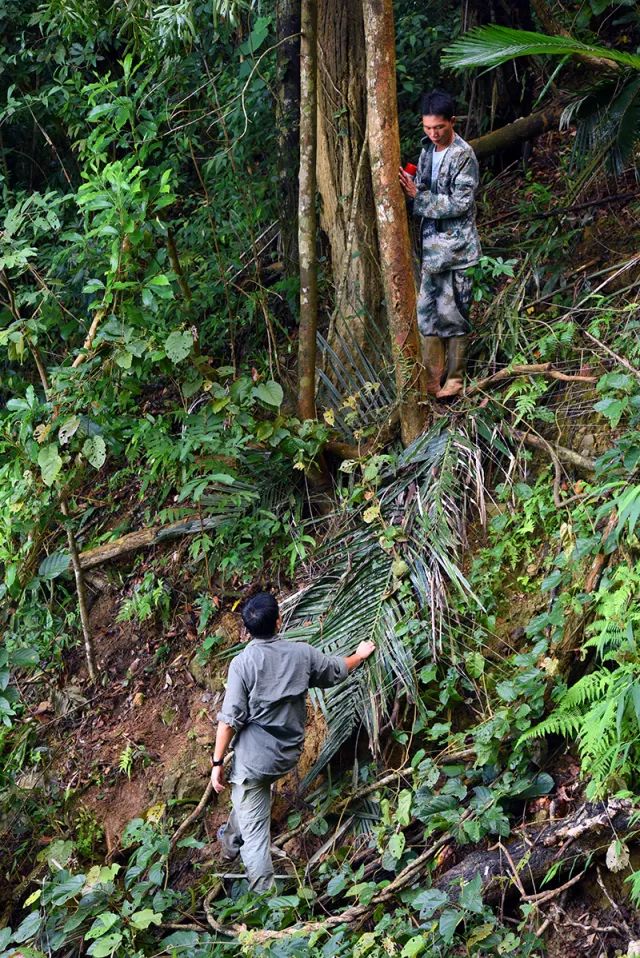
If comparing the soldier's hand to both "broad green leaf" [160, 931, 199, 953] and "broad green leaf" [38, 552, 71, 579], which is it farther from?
"broad green leaf" [38, 552, 71, 579]

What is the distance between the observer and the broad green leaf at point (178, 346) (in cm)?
568

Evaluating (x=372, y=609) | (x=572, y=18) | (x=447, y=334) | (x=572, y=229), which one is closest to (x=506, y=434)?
(x=447, y=334)

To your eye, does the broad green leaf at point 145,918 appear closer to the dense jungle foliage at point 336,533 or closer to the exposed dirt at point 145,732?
the dense jungle foliage at point 336,533

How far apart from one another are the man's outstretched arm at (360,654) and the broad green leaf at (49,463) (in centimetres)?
200

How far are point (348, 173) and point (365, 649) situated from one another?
315 cm

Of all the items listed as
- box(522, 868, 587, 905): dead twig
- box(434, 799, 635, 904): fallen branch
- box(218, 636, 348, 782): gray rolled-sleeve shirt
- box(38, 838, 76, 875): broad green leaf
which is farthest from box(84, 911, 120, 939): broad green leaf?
box(522, 868, 587, 905): dead twig

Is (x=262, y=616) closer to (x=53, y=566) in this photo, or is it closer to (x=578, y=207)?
(x=53, y=566)

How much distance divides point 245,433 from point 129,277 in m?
1.17

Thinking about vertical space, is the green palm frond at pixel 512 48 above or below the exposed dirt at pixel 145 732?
above

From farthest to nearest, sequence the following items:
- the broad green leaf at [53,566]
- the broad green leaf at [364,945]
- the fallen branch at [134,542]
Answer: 1. the fallen branch at [134,542]
2. the broad green leaf at [53,566]
3. the broad green leaf at [364,945]

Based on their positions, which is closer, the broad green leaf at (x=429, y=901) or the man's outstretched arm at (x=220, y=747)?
the broad green leaf at (x=429, y=901)

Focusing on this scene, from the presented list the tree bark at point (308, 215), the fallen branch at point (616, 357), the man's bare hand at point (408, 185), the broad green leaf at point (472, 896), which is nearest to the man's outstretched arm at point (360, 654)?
the broad green leaf at point (472, 896)

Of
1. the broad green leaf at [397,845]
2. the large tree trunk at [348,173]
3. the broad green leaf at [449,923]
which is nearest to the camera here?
the broad green leaf at [449,923]

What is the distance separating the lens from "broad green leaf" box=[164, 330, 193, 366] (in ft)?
18.6
